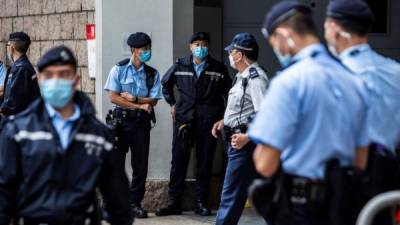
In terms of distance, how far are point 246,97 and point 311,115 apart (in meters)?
2.89

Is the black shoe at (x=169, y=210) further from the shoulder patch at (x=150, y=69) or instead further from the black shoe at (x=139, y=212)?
the shoulder patch at (x=150, y=69)

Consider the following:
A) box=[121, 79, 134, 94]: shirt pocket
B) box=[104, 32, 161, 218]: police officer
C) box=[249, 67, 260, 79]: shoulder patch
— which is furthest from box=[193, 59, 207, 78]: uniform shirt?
box=[249, 67, 260, 79]: shoulder patch

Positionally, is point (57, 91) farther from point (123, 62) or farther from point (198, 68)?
point (198, 68)

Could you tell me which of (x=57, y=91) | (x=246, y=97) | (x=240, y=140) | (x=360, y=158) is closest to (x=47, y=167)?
(x=57, y=91)

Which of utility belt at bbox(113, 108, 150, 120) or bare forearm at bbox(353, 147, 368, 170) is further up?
bare forearm at bbox(353, 147, 368, 170)

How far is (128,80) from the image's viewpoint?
8.43 meters

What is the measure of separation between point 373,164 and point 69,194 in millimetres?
1569

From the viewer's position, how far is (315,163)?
12.9ft

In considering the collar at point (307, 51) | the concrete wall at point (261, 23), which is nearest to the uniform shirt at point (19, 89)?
the concrete wall at point (261, 23)

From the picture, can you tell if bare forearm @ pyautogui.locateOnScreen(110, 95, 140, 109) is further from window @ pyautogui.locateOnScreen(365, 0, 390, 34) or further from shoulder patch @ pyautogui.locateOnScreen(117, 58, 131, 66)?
window @ pyautogui.locateOnScreen(365, 0, 390, 34)

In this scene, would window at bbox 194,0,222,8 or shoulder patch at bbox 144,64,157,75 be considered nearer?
shoulder patch at bbox 144,64,157,75

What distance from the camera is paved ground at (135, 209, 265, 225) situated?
8.30 m

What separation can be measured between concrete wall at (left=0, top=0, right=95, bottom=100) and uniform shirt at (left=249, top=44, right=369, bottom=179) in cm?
539

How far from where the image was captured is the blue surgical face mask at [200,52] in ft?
27.8
